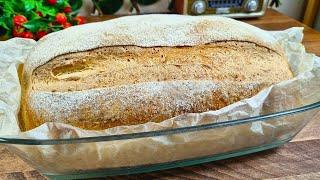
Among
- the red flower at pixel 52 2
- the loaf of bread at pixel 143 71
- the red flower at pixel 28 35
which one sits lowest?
the red flower at pixel 28 35

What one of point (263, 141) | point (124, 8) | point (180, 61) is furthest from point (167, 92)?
point (124, 8)

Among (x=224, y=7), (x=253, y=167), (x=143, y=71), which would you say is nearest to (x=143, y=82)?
(x=143, y=71)

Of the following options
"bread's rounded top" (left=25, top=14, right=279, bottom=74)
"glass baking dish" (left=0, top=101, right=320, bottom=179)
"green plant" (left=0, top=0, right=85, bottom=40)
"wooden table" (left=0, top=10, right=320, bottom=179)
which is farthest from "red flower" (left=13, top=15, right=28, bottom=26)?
"glass baking dish" (left=0, top=101, right=320, bottom=179)

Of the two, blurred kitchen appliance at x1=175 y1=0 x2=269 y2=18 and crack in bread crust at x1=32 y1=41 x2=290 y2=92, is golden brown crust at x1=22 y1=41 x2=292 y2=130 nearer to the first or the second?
crack in bread crust at x1=32 y1=41 x2=290 y2=92

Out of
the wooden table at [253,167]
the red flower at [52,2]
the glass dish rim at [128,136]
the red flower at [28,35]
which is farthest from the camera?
the red flower at [52,2]

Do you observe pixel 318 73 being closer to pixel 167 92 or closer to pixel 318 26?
pixel 167 92

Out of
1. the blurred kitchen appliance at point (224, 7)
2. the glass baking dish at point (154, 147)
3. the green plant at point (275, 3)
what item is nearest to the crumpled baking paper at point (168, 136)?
the glass baking dish at point (154, 147)

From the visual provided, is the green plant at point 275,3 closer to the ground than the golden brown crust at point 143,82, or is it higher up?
closer to the ground

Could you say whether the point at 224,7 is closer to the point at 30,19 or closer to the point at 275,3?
the point at 275,3

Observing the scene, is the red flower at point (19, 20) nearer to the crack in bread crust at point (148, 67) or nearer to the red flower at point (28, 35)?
the red flower at point (28, 35)
